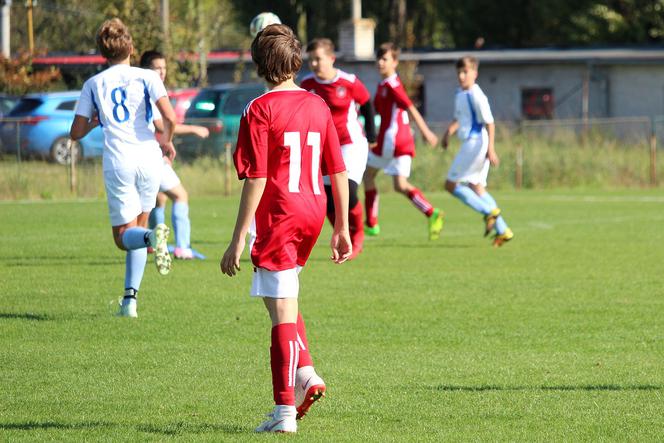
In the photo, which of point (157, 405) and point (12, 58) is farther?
point (12, 58)

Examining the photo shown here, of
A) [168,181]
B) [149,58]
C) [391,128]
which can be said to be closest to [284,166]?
[149,58]

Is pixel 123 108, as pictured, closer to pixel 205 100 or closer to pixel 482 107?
pixel 482 107

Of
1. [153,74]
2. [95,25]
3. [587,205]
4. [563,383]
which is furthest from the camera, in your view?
[95,25]

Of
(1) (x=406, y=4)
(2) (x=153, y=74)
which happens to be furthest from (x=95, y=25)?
(2) (x=153, y=74)

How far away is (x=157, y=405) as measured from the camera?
6699mm

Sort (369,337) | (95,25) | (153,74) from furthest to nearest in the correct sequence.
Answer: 1. (95,25)
2. (153,74)
3. (369,337)

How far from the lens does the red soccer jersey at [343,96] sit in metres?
13.3

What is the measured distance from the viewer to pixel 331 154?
6.21m

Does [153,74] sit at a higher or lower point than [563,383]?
higher

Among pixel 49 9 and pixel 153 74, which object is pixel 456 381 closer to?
pixel 153 74

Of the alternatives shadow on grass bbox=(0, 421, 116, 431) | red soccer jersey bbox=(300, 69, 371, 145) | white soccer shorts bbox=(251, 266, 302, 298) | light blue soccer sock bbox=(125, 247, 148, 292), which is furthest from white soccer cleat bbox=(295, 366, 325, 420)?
red soccer jersey bbox=(300, 69, 371, 145)

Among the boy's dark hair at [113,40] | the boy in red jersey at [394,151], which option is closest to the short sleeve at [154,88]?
the boy's dark hair at [113,40]

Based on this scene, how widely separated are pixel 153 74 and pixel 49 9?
38.0 metres

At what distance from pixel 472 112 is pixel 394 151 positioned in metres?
1.12
